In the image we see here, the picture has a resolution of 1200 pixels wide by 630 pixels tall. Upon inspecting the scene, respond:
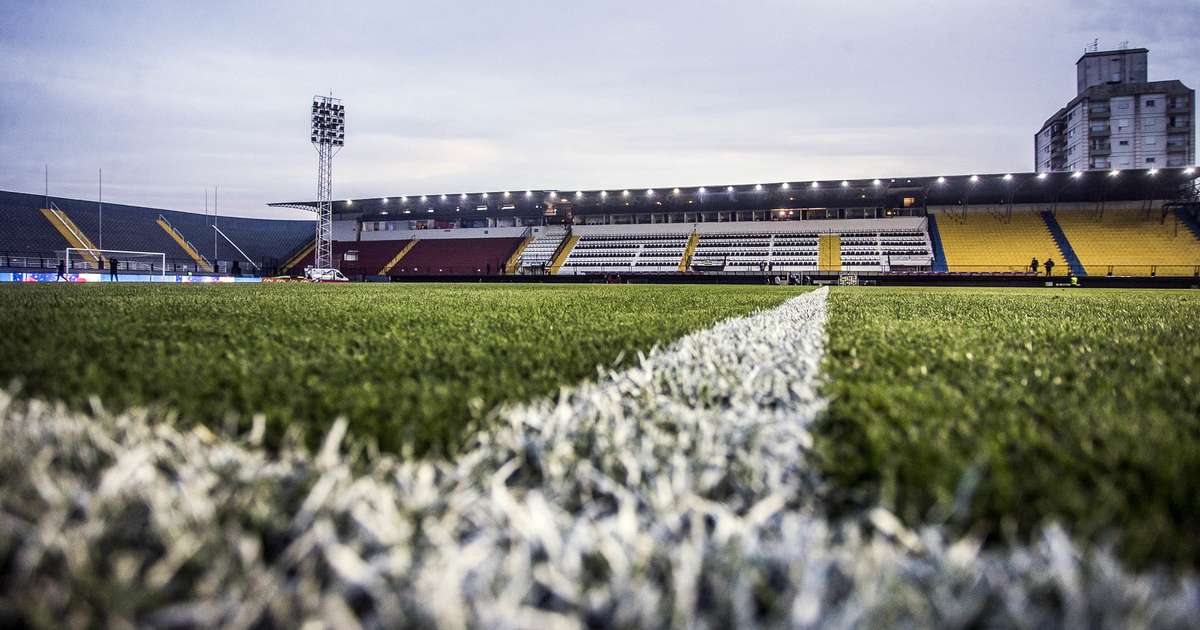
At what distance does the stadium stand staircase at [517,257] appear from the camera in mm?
36062

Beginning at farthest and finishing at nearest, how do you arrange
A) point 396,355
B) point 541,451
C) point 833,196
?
1. point 833,196
2. point 396,355
3. point 541,451

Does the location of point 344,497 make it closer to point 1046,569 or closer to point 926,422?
point 1046,569

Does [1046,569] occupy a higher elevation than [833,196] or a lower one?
lower

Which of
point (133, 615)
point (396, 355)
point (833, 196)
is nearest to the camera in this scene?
point (133, 615)

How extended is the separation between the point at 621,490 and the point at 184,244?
43.7 m

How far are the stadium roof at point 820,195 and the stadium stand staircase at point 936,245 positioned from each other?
1.30 m

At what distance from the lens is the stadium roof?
1141 inches

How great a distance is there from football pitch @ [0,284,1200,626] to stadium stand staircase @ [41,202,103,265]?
39.8 m

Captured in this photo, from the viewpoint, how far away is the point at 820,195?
33.6 meters

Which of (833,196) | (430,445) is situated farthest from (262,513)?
(833,196)

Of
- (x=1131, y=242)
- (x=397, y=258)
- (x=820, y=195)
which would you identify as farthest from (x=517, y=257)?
(x=1131, y=242)

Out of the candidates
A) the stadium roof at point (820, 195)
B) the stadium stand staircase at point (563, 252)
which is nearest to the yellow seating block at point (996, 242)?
the stadium roof at point (820, 195)

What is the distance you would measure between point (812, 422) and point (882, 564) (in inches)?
22.0

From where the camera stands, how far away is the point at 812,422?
1.01m
